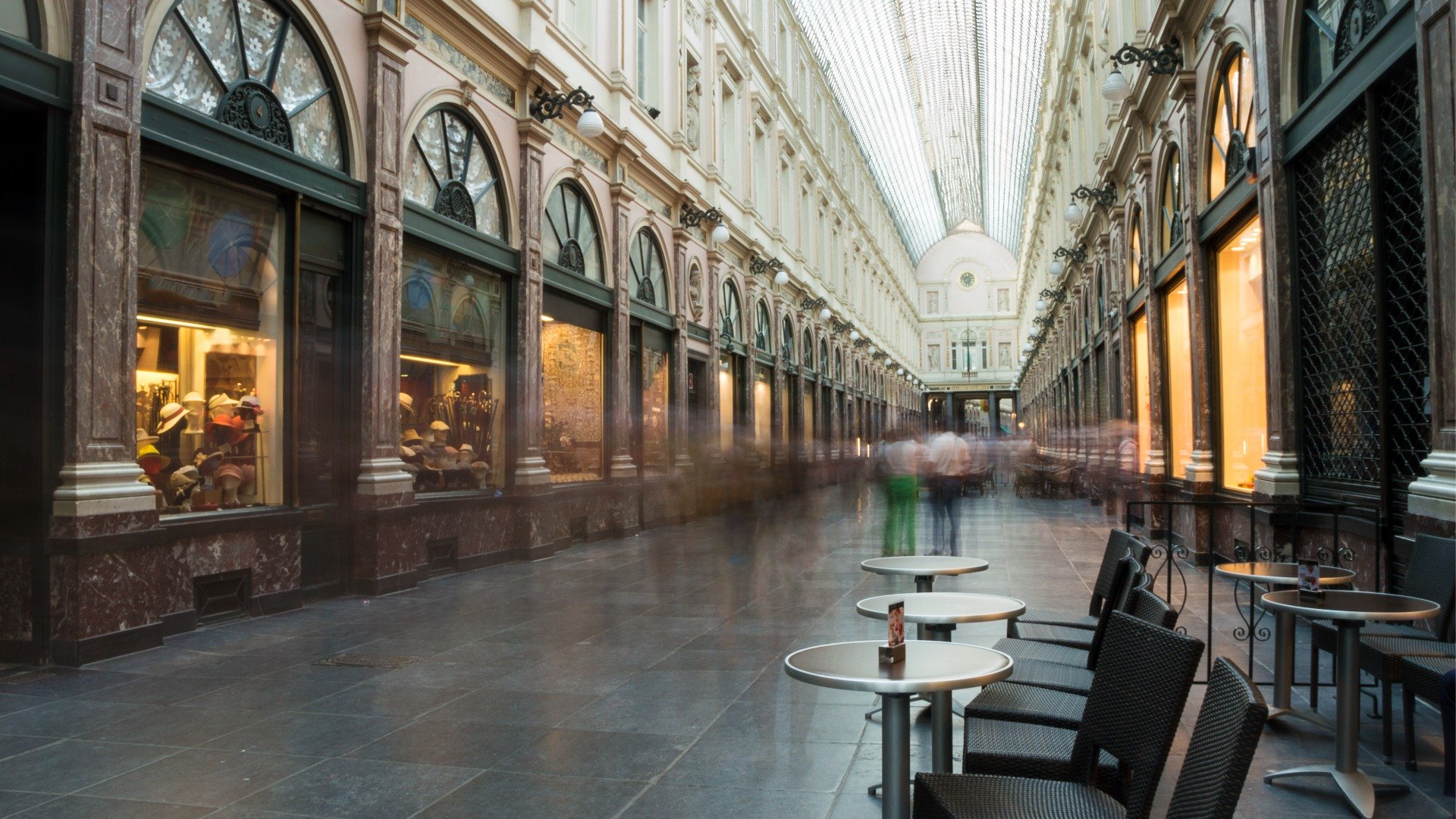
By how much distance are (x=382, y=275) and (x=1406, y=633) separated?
28.2ft

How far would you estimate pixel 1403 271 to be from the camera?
680 centimetres

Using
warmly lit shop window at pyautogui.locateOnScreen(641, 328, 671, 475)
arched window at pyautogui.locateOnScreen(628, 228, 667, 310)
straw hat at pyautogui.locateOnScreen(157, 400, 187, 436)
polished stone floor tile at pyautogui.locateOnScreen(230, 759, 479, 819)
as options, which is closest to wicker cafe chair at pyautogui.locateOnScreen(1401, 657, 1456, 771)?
polished stone floor tile at pyautogui.locateOnScreen(230, 759, 479, 819)

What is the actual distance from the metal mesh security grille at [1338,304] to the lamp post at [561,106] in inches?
308

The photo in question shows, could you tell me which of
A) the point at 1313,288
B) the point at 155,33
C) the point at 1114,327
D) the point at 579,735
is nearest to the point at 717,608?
the point at 579,735

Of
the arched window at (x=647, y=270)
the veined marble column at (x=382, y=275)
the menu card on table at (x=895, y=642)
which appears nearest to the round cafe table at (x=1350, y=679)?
the menu card on table at (x=895, y=642)

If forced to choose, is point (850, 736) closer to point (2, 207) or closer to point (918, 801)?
point (918, 801)

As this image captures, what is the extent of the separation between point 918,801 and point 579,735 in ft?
8.14

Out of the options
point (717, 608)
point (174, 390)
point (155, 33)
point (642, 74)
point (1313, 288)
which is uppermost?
point (642, 74)

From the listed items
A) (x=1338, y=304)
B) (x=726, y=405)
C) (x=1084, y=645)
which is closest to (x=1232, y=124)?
(x=1338, y=304)

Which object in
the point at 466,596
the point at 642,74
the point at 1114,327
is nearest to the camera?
the point at 466,596

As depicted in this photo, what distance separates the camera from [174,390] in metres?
7.88

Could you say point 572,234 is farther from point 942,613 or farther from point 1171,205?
point 942,613

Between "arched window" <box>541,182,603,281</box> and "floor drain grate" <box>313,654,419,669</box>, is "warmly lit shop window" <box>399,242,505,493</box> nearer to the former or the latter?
"arched window" <box>541,182,603,281</box>

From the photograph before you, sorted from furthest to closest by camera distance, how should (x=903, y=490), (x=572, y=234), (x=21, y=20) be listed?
1. (x=903, y=490)
2. (x=572, y=234)
3. (x=21, y=20)
